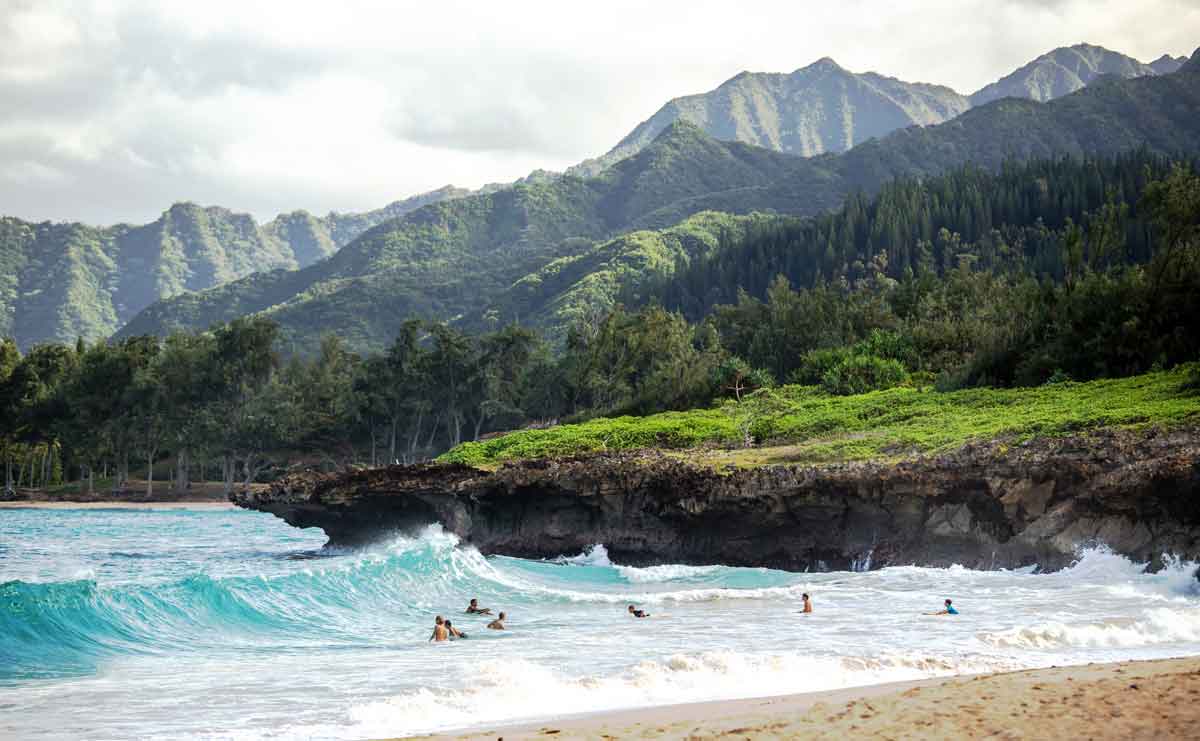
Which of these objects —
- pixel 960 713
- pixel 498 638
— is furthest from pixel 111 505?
pixel 960 713

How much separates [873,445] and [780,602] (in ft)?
32.8

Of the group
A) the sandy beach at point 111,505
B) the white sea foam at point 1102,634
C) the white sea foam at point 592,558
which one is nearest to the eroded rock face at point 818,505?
the white sea foam at point 592,558

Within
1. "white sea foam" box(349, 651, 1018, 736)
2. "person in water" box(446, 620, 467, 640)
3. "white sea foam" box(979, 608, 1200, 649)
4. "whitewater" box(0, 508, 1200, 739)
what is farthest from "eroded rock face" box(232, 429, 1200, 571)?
"person in water" box(446, 620, 467, 640)

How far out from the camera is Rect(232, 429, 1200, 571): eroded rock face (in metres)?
23.6

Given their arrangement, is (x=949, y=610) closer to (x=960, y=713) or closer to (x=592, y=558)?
(x=960, y=713)

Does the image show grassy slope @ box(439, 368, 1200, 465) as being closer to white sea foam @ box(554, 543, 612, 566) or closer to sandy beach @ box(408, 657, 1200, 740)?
white sea foam @ box(554, 543, 612, 566)

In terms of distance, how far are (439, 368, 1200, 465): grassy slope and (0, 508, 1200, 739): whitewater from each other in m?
5.66

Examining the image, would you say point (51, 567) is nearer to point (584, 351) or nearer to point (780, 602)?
point (780, 602)

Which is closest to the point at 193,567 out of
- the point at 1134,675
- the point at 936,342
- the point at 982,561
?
the point at 982,561

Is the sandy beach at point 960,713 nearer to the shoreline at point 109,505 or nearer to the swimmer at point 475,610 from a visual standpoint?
the swimmer at point 475,610

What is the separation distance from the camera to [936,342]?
54469 millimetres

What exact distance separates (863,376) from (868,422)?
12515 millimetres

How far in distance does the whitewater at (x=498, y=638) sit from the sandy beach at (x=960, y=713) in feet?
4.53

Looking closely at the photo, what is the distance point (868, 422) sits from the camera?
36.8 m
